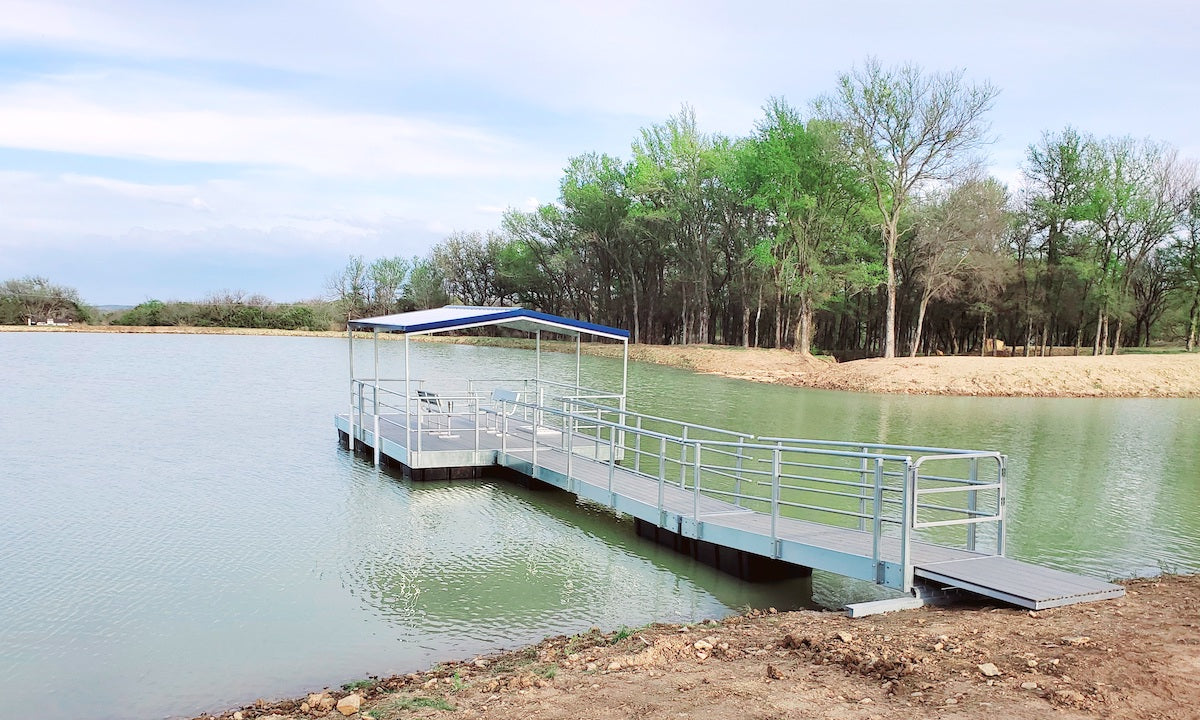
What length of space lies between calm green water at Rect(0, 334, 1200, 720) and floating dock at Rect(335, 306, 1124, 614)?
1.72ft

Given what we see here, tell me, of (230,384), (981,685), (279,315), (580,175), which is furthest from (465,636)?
(279,315)

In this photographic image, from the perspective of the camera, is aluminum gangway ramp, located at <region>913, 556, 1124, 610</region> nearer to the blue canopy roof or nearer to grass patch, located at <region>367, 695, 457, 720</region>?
grass patch, located at <region>367, 695, 457, 720</region>

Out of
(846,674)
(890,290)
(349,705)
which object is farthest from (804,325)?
(349,705)

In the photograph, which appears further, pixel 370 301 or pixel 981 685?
pixel 370 301

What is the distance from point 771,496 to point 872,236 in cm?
4584

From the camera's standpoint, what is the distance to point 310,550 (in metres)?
11.0

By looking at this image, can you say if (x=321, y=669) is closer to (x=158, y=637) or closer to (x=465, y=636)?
(x=465, y=636)

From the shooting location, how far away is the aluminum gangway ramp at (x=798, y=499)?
793 cm

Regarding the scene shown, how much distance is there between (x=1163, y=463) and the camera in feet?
62.8

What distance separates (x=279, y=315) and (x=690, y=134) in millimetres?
41780

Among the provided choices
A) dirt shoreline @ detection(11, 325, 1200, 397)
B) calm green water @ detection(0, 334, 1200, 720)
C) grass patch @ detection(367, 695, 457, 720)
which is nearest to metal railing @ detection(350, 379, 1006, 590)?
calm green water @ detection(0, 334, 1200, 720)

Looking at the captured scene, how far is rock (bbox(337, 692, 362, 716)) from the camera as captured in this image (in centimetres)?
584

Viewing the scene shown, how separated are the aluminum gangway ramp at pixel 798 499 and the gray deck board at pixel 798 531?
0.05 ft

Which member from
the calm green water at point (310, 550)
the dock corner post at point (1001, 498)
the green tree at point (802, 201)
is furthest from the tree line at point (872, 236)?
the dock corner post at point (1001, 498)
